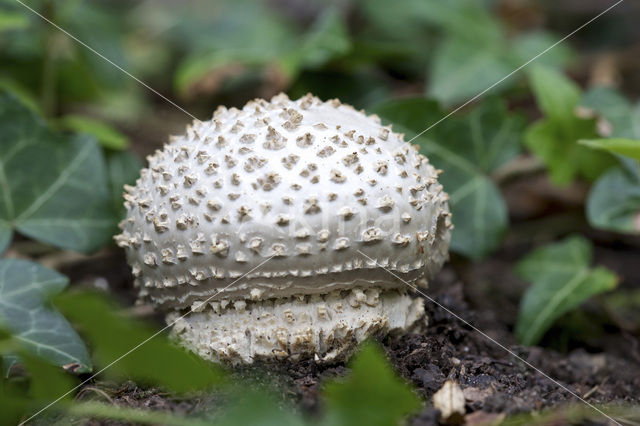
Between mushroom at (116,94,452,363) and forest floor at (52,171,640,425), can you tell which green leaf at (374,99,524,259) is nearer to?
forest floor at (52,171,640,425)

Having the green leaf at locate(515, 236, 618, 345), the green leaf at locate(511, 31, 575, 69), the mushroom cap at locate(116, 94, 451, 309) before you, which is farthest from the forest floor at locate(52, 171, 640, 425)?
the green leaf at locate(511, 31, 575, 69)

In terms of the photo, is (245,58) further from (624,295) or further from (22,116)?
(624,295)

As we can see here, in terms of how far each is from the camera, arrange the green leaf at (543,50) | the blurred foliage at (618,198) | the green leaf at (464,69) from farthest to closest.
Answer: the green leaf at (543,50)
the green leaf at (464,69)
the blurred foliage at (618,198)

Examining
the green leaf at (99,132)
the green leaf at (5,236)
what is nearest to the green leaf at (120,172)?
the green leaf at (99,132)

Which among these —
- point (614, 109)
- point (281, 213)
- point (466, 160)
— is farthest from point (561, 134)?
point (281, 213)

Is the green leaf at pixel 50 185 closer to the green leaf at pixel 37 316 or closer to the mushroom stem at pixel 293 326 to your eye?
the green leaf at pixel 37 316

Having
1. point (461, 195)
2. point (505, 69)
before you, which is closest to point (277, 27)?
point (505, 69)

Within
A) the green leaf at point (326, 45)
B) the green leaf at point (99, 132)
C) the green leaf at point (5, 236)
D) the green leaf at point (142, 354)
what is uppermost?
the green leaf at point (326, 45)
